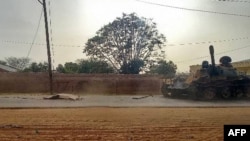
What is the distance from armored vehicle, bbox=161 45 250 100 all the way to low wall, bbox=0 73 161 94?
9825mm

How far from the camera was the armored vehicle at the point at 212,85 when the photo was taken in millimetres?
→ 24500

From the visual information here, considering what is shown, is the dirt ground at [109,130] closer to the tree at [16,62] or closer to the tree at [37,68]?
the tree at [37,68]

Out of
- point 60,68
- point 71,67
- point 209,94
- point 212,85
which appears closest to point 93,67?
point 71,67

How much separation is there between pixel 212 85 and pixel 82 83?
603 inches

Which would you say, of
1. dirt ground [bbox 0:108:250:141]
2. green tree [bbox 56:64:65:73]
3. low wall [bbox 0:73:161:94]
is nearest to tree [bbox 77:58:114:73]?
green tree [bbox 56:64:65:73]

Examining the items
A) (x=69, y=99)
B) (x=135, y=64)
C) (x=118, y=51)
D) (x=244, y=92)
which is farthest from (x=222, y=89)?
(x=118, y=51)

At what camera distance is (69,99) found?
22.2 m

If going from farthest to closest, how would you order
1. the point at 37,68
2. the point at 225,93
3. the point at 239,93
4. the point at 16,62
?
1. the point at 16,62
2. the point at 37,68
3. the point at 239,93
4. the point at 225,93

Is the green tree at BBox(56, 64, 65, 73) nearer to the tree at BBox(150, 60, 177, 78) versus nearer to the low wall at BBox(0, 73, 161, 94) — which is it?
the low wall at BBox(0, 73, 161, 94)

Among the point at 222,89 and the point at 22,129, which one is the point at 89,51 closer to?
the point at 222,89

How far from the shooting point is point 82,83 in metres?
35.8

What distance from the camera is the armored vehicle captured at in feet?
80.4

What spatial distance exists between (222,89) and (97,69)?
25157 mm

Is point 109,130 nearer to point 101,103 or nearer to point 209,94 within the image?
point 101,103
